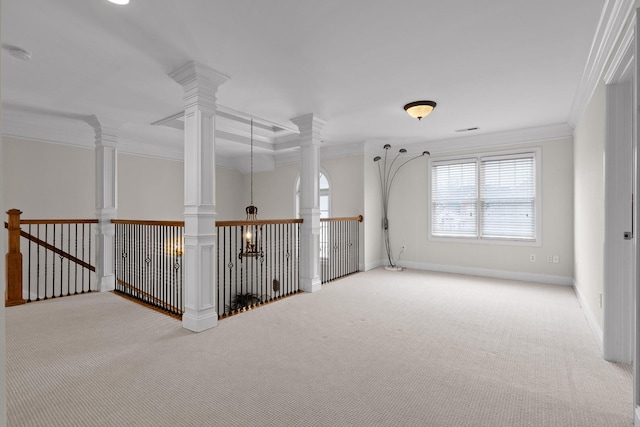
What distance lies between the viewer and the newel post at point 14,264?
13.3 feet

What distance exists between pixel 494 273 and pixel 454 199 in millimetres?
1396

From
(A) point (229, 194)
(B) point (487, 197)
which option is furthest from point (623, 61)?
(A) point (229, 194)

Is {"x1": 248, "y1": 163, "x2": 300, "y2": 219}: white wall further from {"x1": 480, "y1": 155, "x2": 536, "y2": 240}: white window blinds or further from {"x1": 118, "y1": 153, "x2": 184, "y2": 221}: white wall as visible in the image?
{"x1": 480, "y1": 155, "x2": 536, "y2": 240}: white window blinds

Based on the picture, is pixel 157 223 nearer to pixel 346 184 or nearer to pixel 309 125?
pixel 309 125

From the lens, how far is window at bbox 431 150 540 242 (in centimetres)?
541

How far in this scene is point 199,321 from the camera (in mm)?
3264

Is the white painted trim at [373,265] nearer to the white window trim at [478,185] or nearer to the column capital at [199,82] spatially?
the white window trim at [478,185]

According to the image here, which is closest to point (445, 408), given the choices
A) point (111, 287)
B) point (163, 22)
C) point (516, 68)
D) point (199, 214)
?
point (199, 214)

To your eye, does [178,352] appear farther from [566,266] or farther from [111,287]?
[566,266]

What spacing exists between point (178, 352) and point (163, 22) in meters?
2.53

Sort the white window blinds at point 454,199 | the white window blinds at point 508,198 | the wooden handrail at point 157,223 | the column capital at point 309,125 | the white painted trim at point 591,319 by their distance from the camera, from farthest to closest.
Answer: the white window blinds at point 454,199 < the white window blinds at point 508,198 < the column capital at point 309,125 < the wooden handrail at point 157,223 < the white painted trim at point 591,319

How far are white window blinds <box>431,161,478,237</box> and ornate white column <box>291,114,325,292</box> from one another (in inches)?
101

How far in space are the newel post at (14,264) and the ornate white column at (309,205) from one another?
342cm

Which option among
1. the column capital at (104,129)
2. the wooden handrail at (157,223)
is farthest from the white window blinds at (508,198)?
the column capital at (104,129)
